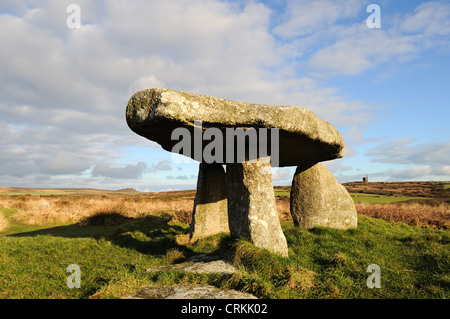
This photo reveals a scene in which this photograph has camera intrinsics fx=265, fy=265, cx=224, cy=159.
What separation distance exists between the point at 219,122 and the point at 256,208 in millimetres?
2735

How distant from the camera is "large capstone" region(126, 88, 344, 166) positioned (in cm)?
532

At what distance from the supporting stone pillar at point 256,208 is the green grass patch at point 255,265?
0.42 m

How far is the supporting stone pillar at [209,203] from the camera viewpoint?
9.67 meters

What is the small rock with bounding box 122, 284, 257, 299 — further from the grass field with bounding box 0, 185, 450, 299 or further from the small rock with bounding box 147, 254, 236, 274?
the small rock with bounding box 147, 254, 236, 274

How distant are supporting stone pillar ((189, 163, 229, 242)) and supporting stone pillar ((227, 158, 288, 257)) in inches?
90.1

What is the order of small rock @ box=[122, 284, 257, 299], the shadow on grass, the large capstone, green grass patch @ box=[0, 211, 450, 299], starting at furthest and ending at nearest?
the shadow on grass → the large capstone → green grass patch @ box=[0, 211, 450, 299] → small rock @ box=[122, 284, 257, 299]

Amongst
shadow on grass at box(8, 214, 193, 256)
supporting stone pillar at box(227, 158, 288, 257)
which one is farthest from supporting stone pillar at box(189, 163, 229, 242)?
supporting stone pillar at box(227, 158, 288, 257)

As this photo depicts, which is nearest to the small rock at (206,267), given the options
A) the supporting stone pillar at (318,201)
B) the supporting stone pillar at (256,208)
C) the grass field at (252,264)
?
the grass field at (252,264)

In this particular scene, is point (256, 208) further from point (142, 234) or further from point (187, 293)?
point (142, 234)

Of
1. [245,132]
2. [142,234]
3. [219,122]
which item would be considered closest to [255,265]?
[245,132]

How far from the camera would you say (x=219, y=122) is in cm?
570
